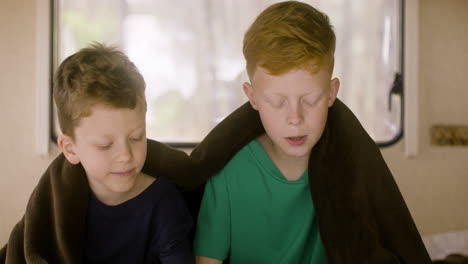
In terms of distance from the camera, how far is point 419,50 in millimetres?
2494

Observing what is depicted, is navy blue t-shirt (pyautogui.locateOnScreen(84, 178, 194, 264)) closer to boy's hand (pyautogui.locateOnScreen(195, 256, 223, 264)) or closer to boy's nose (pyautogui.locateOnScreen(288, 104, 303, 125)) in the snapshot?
boy's hand (pyautogui.locateOnScreen(195, 256, 223, 264))

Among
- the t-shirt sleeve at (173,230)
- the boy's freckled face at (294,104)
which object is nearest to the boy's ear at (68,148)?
the t-shirt sleeve at (173,230)

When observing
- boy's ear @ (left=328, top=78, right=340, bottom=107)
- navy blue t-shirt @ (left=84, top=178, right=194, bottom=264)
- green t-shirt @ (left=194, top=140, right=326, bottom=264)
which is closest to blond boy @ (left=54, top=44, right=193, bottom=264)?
navy blue t-shirt @ (left=84, top=178, right=194, bottom=264)

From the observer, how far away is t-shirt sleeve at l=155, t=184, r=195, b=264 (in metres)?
1.09

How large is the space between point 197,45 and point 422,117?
4.21ft

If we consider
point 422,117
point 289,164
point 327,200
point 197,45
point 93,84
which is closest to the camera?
point 93,84

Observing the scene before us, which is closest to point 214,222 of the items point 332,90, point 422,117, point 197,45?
point 332,90

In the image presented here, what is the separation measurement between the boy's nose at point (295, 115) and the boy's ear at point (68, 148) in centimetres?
50

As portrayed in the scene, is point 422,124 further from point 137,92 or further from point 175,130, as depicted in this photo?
point 137,92

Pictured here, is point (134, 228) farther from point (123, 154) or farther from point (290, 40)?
point (290, 40)

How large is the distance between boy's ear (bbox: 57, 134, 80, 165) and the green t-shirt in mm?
332

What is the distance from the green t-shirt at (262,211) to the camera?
119 cm

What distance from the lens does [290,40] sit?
1.01 metres

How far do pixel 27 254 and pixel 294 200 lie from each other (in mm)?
643
